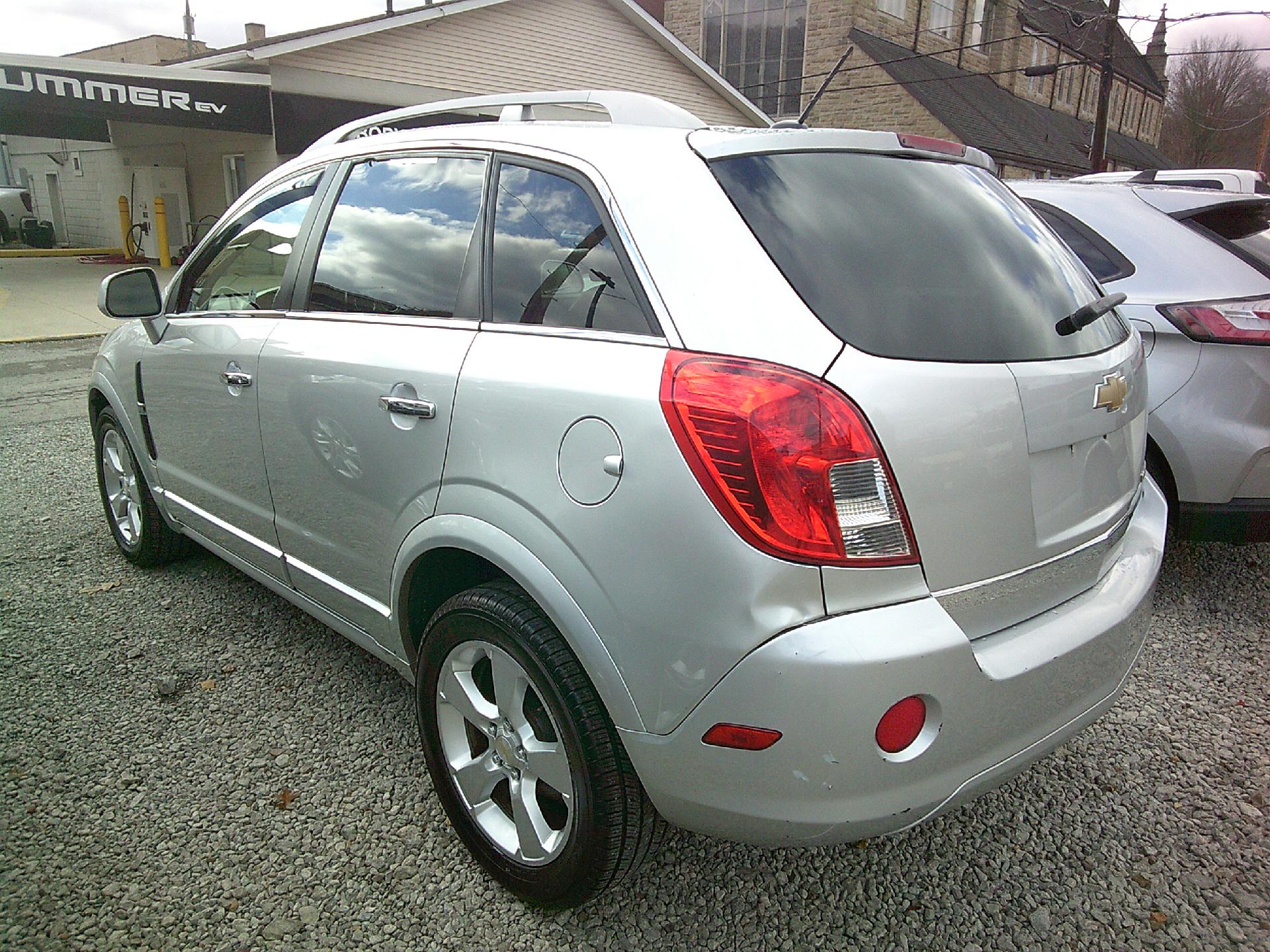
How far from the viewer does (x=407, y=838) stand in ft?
7.86

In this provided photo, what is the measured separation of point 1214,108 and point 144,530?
61071 millimetres

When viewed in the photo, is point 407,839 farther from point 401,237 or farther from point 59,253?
point 59,253

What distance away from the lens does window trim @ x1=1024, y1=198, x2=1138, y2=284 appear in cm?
367

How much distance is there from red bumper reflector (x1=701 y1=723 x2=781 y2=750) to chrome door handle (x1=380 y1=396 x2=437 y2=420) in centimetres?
100

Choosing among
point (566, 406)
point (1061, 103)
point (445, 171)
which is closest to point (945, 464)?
point (566, 406)

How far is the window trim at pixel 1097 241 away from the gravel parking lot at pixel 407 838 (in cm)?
149

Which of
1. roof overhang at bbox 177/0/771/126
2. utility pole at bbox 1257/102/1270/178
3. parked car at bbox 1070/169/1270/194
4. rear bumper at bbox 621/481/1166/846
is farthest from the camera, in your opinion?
utility pole at bbox 1257/102/1270/178

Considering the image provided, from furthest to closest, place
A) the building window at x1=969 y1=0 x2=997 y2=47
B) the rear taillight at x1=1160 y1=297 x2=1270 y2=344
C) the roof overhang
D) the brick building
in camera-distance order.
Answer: the building window at x1=969 y1=0 x2=997 y2=47
the brick building
the roof overhang
the rear taillight at x1=1160 y1=297 x2=1270 y2=344

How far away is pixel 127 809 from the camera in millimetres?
2482

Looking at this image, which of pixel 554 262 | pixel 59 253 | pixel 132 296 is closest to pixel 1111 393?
pixel 554 262

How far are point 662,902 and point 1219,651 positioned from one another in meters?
2.52

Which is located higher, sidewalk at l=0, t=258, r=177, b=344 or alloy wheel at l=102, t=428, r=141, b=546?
alloy wheel at l=102, t=428, r=141, b=546

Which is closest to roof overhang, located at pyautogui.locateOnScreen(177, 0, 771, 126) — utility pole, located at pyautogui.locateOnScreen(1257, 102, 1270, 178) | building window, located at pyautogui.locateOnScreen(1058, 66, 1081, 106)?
building window, located at pyautogui.locateOnScreen(1058, 66, 1081, 106)

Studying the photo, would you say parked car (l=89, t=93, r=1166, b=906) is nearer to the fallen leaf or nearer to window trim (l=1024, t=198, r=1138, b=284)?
window trim (l=1024, t=198, r=1138, b=284)
